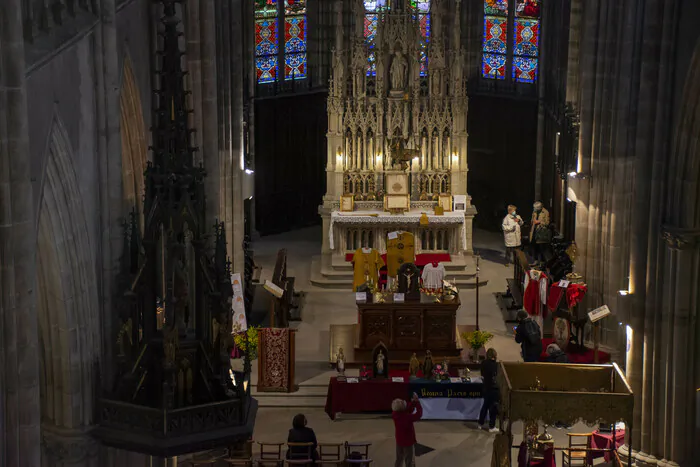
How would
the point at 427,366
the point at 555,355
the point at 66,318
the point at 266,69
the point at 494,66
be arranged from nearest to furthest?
the point at 66,318 < the point at 555,355 < the point at 427,366 < the point at 266,69 < the point at 494,66

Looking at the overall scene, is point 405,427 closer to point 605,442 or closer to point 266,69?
point 605,442

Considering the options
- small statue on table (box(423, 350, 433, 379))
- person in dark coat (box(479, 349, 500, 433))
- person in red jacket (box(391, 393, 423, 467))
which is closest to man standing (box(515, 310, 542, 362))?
person in dark coat (box(479, 349, 500, 433))

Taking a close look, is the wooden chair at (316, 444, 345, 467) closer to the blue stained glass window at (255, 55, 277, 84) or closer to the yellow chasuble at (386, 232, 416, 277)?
the yellow chasuble at (386, 232, 416, 277)

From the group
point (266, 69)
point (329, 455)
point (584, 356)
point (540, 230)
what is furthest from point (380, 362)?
point (266, 69)

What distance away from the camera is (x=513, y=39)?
32.6m

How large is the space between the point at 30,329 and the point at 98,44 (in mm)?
3980

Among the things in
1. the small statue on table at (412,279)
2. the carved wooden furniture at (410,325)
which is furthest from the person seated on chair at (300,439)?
the small statue on table at (412,279)

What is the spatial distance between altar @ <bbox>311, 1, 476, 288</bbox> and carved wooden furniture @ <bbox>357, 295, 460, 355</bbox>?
5.58 metres

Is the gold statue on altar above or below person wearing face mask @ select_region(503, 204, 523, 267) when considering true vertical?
above

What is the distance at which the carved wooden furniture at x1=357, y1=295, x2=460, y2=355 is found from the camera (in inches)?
881

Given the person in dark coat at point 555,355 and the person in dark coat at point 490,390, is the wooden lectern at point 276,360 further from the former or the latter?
the person in dark coat at point 555,355

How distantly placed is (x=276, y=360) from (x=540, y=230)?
8688 mm

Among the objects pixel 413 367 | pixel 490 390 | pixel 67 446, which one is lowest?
pixel 490 390

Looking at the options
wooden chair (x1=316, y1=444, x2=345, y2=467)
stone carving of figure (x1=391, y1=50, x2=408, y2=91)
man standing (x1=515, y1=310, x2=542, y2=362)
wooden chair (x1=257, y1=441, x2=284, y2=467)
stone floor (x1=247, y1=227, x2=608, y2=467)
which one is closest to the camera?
wooden chair (x1=257, y1=441, x2=284, y2=467)
